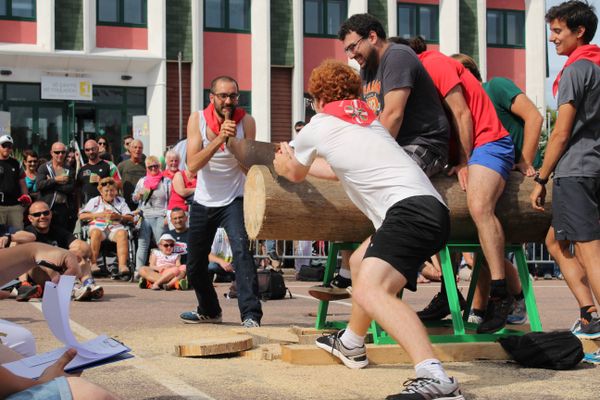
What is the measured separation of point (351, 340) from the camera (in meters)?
6.19

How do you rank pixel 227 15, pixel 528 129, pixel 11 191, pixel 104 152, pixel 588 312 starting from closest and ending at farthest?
1. pixel 588 312
2. pixel 528 129
3. pixel 11 191
4. pixel 104 152
5. pixel 227 15

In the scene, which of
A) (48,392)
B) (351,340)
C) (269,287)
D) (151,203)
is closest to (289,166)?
(351,340)

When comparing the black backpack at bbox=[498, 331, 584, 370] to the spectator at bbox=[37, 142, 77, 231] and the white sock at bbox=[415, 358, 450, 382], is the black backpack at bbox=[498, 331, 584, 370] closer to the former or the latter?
the white sock at bbox=[415, 358, 450, 382]

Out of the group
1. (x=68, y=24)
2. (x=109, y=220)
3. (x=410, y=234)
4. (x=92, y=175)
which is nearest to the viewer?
(x=410, y=234)

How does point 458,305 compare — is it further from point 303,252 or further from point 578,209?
point 303,252

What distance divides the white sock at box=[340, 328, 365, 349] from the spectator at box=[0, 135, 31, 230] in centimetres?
877

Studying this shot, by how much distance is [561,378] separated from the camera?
19.6 ft

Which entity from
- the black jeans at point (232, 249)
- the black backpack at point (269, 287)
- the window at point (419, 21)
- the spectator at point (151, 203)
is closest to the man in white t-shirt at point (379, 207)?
the black jeans at point (232, 249)

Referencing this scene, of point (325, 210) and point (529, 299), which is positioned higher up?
point (325, 210)

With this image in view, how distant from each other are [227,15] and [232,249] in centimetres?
2422

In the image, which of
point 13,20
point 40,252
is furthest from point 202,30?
point 40,252

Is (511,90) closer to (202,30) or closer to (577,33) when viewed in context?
(577,33)

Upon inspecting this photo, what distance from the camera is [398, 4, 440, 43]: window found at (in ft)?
113

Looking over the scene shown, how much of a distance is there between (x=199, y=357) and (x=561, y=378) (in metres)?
2.30
